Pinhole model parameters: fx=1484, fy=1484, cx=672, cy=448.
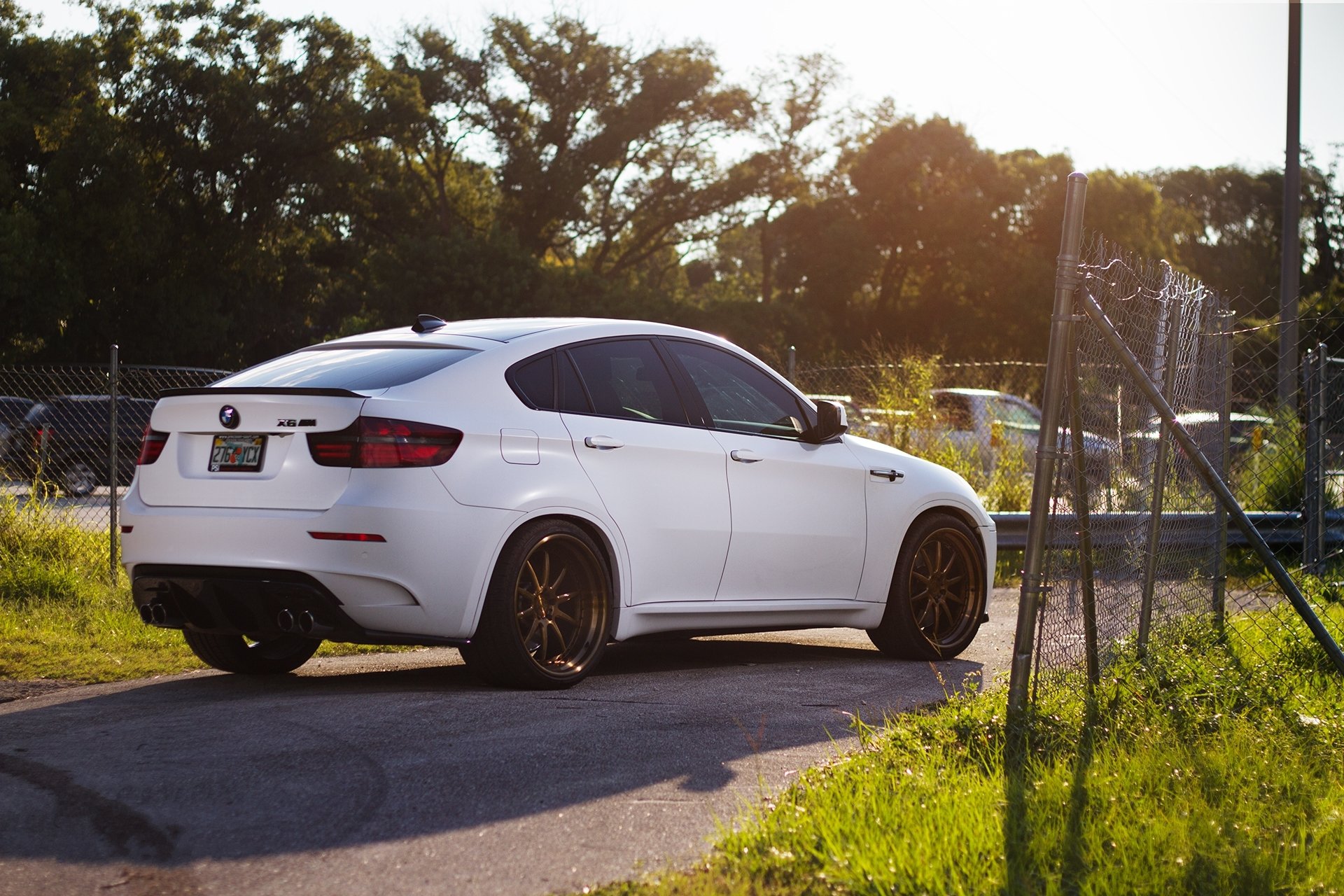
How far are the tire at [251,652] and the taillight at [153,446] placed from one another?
89 cm

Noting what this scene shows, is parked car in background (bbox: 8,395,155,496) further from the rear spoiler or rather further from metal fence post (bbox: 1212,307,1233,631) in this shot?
metal fence post (bbox: 1212,307,1233,631)

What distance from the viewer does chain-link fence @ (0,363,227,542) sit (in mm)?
10227

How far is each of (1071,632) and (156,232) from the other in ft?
116

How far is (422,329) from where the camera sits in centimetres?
677

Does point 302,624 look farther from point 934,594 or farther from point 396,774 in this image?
point 934,594

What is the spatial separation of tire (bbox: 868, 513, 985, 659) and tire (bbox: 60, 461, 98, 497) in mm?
6475

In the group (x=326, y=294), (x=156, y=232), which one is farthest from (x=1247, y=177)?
(x=156, y=232)

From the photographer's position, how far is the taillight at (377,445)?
5.61 m

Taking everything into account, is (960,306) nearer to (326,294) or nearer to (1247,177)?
(326,294)

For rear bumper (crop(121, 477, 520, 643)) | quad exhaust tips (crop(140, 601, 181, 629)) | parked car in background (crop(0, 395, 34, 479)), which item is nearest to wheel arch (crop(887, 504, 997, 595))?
rear bumper (crop(121, 477, 520, 643))

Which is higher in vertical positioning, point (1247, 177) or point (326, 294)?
point (1247, 177)

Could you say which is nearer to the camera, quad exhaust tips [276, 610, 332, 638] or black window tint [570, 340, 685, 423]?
quad exhaust tips [276, 610, 332, 638]

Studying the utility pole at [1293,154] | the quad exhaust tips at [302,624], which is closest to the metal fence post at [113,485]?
the quad exhaust tips at [302,624]

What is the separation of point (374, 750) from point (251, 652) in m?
2.27
